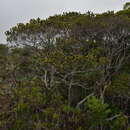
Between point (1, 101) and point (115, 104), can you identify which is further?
point (1, 101)

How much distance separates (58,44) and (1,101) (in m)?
5.65

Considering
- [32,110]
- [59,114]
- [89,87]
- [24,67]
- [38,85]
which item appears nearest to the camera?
[59,114]

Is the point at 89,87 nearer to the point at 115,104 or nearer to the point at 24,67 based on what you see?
the point at 115,104

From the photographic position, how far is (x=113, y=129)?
8.08 meters

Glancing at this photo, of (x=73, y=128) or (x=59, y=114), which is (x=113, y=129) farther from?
(x=59, y=114)

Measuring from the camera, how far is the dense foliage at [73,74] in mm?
7996

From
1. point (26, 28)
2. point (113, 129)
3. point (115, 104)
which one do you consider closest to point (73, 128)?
point (113, 129)

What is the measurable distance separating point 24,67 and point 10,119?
449cm

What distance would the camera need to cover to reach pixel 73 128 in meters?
7.90

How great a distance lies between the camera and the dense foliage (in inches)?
315

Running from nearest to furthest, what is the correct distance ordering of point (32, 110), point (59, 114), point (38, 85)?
point (59, 114), point (32, 110), point (38, 85)

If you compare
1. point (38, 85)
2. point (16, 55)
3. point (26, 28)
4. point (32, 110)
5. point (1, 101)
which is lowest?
point (1, 101)

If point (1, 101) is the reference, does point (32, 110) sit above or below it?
above

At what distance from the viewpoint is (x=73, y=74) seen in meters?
8.98
